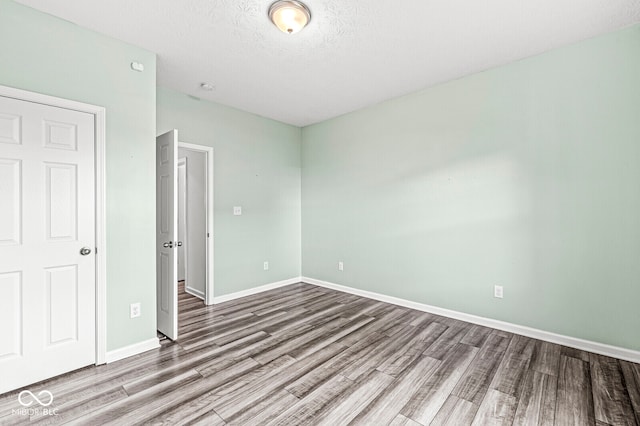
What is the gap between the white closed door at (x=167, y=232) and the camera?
289 centimetres

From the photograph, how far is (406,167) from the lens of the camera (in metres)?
3.84

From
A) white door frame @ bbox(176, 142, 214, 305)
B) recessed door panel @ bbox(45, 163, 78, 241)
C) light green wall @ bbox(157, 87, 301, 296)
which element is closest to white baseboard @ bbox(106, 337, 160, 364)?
recessed door panel @ bbox(45, 163, 78, 241)

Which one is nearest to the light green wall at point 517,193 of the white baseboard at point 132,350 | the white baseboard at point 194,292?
the white baseboard at point 194,292

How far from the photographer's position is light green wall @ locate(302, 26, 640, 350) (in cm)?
248

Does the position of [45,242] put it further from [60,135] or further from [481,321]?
[481,321]

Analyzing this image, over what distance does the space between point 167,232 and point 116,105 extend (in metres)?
1.27

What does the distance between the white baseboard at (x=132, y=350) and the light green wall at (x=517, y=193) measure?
2703 mm

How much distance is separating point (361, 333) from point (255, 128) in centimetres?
329

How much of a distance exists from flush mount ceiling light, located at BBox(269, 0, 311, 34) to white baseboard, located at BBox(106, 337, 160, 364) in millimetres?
2902

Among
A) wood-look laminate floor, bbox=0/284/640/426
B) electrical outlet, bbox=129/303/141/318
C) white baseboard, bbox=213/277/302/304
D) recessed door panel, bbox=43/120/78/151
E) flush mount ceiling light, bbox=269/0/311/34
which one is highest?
flush mount ceiling light, bbox=269/0/311/34

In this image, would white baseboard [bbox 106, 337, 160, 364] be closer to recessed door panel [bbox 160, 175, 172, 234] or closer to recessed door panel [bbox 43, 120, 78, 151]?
recessed door panel [bbox 160, 175, 172, 234]

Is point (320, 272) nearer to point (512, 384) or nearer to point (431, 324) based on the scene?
point (431, 324)

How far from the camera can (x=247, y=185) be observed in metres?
4.45

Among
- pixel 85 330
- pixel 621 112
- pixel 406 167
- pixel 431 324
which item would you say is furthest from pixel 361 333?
pixel 621 112
